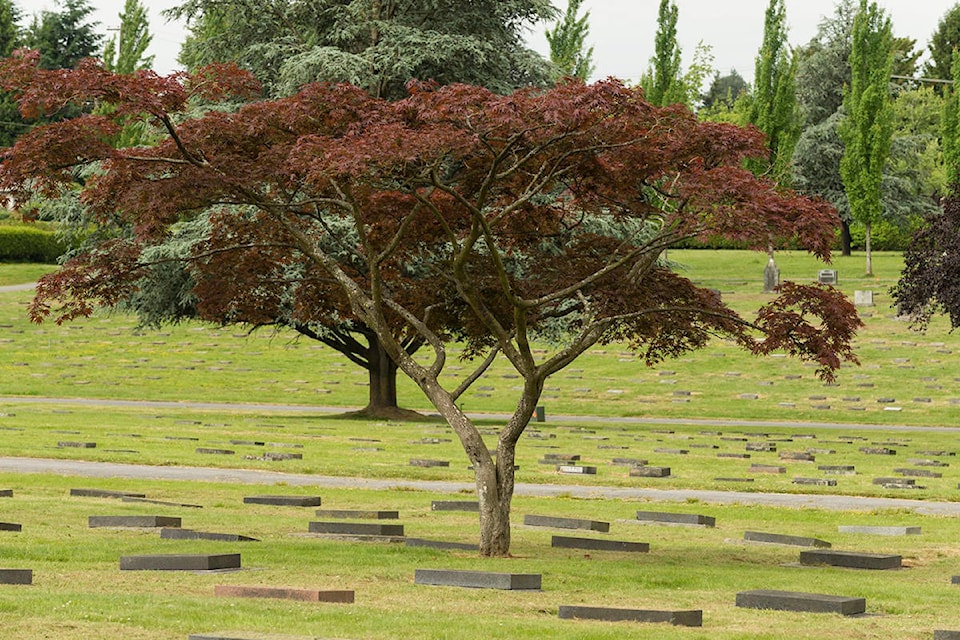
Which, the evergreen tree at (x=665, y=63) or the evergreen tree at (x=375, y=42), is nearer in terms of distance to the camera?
the evergreen tree at (x=375, y=42)

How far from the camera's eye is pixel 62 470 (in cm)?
2003

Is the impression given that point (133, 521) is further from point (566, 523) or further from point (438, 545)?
point (566, 523)

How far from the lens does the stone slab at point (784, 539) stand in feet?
48.1

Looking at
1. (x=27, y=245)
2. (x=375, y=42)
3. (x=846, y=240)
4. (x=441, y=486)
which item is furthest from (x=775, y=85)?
(x=441, y=486)

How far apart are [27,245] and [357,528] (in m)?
57.4

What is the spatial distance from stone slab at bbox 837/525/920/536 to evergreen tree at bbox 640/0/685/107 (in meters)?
39.2

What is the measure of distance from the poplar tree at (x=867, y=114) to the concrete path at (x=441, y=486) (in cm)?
3677

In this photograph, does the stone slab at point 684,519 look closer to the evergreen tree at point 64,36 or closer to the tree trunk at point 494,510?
the tree trunk at point 494,510

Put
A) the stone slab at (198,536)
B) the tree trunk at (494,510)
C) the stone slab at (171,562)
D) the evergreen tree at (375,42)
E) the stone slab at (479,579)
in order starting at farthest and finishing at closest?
1. the evergreen tree at (375,42)
2. the stone slab at (198,536)
3. the tree trunk at (494,510)
4. the stone slab at (171,562)
5. the stone slab at (479,579)

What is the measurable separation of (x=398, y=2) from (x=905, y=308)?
1438 centimetres

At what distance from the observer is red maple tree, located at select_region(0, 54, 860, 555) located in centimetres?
1259

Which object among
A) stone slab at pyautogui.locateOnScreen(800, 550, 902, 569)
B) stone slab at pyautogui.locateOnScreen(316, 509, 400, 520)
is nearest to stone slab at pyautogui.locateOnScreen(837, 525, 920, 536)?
stone slab at pyautogui.locateOnScreen(800, 550, 902, 569)

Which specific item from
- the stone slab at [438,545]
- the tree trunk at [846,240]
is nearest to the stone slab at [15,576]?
the stone slab at [438,545]

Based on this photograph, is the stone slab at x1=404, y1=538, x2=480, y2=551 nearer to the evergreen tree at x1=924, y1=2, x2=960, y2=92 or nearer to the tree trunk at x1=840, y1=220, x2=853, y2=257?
the tree trunk at x1=840, y1=220, x2=853, y2=257
